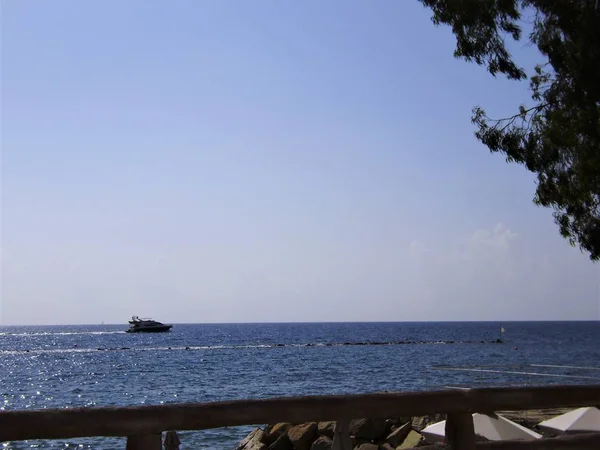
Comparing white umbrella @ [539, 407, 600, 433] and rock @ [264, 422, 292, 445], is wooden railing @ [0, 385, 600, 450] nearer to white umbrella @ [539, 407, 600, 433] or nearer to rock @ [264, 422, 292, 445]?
white umbrella @ [539, 407, 600, 433]

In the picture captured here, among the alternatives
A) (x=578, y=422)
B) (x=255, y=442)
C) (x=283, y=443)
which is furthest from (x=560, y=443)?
(x=255, y=442)

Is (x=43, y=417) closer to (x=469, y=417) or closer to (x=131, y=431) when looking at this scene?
(x=131, y=431)

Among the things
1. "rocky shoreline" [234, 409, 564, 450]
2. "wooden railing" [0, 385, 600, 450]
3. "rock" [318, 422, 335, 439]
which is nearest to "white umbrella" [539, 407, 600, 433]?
"rocky shoreline" [234, 409, 564, 450]

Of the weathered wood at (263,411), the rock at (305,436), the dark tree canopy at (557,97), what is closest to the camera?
the weathered wood at (263,411)

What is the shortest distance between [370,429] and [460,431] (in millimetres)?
14697

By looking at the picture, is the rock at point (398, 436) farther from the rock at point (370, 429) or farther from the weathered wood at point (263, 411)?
the weathered wood at point (263, 411)

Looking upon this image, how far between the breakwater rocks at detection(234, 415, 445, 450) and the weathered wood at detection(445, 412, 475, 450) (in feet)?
37.8

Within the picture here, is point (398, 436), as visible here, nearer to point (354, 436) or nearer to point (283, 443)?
point (354, 436)

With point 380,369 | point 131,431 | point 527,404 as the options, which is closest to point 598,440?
point 527,404

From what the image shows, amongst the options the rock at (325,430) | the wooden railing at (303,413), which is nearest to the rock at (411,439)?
the rock at (325,430)

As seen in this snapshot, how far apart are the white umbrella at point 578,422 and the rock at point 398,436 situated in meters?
4.16

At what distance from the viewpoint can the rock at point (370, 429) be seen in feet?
61.6

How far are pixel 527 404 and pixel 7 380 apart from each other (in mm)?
64006

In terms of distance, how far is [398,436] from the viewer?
59.7 feet
